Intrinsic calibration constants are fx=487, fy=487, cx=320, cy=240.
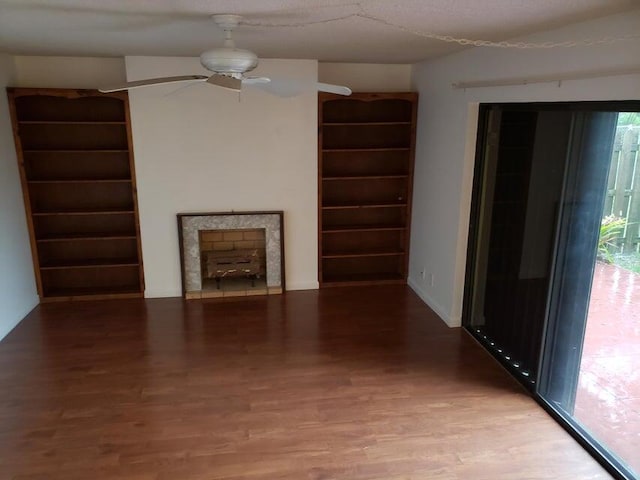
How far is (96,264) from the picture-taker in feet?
16.5

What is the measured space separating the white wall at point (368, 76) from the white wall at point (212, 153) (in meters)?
0.39

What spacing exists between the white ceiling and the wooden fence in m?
0.59

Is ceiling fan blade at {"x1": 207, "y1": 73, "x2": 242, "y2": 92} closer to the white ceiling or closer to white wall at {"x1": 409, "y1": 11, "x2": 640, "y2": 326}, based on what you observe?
the white ceiling

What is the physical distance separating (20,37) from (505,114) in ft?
11.5

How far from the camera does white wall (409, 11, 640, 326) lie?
98.4 inches

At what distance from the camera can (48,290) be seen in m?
5.14

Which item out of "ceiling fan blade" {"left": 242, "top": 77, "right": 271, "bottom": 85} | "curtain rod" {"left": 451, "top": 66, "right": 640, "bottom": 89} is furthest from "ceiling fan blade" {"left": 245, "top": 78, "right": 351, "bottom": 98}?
"curtain rod" {"left": 451, "top": 66, "right": 640, "bottom": 89}

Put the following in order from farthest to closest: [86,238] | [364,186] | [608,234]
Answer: [364,186]
[86,238]
[608,234]

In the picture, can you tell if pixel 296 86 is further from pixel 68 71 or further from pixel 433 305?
pixel 68 71

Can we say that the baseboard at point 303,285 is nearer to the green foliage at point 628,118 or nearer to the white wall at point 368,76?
the white wall at point 368,76

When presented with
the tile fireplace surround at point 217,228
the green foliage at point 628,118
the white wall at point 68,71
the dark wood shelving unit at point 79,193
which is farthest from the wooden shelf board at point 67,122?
the green foliage at point 628,118

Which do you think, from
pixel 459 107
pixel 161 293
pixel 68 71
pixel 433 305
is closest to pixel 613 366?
pixel 433 305

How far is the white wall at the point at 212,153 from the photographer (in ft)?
15.4

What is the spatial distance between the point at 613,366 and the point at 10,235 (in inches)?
191
